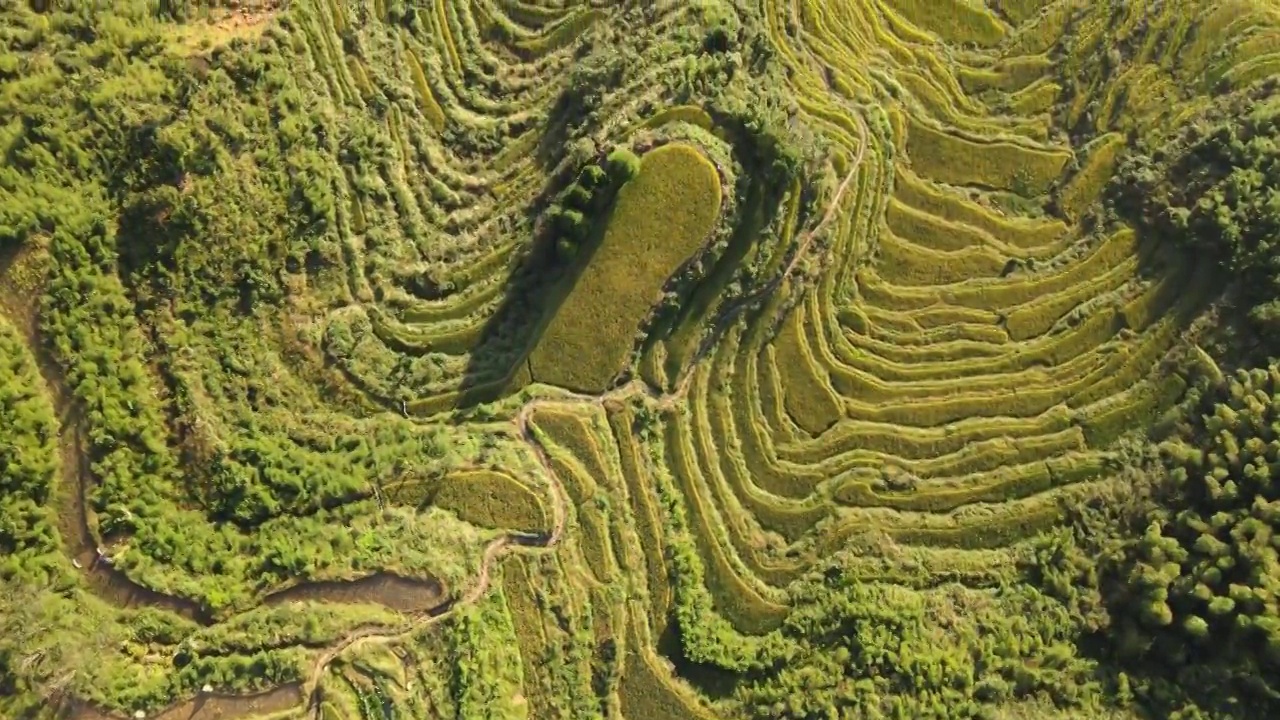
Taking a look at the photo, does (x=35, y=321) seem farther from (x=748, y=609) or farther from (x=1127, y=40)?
(x=1127, y=40)

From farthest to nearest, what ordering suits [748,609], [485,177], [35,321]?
[485,177] → [748,609] → [35,321]

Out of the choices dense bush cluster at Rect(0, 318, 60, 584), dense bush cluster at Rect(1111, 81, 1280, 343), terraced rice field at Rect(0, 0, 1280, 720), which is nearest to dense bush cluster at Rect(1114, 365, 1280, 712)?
terraced rice field at Rect(0, 0, 1280, 720)

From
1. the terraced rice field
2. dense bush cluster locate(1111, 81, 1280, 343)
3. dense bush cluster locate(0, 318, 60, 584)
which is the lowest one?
dense bush cluster locate(0, 318, 60, 584)

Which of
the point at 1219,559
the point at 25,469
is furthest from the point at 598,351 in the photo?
the point at 1219,559

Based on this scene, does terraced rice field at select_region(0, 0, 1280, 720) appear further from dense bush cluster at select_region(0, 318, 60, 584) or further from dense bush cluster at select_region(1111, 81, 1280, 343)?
dense bush cluster at select_region(1111, 81, 1280, 343)

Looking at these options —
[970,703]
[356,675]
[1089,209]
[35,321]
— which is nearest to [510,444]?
[356,675]

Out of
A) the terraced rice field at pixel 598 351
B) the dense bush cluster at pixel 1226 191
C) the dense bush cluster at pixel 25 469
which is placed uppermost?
the dense bush cluster at pixel 1226 191

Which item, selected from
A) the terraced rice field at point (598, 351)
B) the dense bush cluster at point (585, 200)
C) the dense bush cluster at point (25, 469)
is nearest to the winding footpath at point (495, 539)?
the terraced rice field at point (598, 351)

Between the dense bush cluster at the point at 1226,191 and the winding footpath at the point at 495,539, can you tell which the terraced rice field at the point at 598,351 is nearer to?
the winding footpath at the point at 495,539
